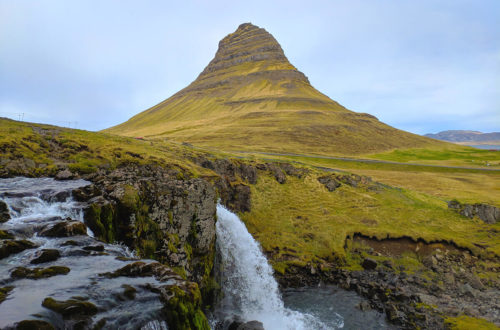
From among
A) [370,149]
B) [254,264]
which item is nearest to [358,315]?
[254,264]

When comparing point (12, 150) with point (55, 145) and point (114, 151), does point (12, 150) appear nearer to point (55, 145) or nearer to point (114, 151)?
point (55, 145)

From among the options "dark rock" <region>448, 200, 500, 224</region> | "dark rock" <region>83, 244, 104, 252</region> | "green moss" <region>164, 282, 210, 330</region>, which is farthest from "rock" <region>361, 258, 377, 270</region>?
"dark rock" <region>83, 244, 104, 252</region>

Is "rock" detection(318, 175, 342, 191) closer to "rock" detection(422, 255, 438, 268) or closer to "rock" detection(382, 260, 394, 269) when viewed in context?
"rock" detection(382, 260, 394, 269)

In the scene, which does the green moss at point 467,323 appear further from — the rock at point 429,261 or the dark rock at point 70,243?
→ the dark rock at point 70,243

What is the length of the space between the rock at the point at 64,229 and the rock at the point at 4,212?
244 centimetres

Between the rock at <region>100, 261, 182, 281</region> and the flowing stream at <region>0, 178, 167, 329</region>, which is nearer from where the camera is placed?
the flowing stream at <region>0, 178, 167, 329</region>

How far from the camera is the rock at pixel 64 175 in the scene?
Result: 2178 centimetres

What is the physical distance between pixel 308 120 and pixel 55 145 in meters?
165

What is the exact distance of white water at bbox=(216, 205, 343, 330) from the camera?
2427 centimetres

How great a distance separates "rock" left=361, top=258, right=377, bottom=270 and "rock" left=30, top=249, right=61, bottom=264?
32786mm

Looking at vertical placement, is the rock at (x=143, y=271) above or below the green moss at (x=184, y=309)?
above

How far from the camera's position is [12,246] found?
1209 cm

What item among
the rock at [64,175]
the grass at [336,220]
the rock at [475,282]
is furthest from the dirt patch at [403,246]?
the rock at [64,175]

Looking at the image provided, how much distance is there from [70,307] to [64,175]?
16321 millimetres
